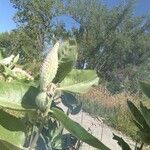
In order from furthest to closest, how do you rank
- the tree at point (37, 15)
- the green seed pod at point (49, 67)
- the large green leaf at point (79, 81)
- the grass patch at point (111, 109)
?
the tree at point (37, 15) < the grass patch at point (111, 109) < the large green leaf at point (79, 81) < the green seed pod at point (49, 67)

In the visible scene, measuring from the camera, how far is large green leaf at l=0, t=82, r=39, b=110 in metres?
0.74

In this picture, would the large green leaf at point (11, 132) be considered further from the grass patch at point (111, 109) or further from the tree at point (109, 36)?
the tree at point (109, 36)

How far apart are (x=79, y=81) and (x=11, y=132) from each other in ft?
0.52

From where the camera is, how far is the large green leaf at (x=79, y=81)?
2.67 feet

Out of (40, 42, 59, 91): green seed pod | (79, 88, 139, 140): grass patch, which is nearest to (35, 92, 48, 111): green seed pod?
(40, 42, 59, 91): green seed pod

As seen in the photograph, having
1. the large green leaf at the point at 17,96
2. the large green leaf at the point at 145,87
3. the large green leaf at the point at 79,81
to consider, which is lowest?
the large green leaf at the point at 145,87

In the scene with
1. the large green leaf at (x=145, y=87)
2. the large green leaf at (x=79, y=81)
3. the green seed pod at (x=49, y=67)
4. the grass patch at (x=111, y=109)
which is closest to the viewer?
the green seed pod at (x=49, y=67)

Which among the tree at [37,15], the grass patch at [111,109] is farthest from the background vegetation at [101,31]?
the grass patch at [111,109]

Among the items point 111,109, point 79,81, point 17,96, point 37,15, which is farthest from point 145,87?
point 37,15

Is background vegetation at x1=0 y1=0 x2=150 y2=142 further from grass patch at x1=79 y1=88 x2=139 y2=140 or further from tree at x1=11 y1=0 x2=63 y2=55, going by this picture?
grass patch at x1=79 y1=88 x2=139 y2=140

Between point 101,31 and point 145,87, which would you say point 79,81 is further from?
point 101,31

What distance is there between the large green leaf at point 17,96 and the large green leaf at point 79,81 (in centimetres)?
5

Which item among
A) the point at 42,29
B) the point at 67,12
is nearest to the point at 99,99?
the point at 42,29

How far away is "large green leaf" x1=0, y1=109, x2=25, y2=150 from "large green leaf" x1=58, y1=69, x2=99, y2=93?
87mm
